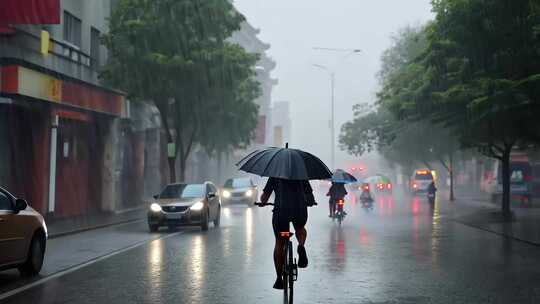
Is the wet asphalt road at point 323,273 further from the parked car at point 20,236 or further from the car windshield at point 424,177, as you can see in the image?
the car windshield at point 424,177

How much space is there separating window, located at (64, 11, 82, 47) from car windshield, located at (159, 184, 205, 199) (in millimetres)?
8146

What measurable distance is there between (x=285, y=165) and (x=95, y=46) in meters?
23.5

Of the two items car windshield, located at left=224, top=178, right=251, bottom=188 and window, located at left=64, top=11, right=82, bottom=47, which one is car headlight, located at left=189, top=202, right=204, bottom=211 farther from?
car windshield, located at left=224, top=178, right=251, bottom=188

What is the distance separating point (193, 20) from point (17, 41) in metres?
9.24

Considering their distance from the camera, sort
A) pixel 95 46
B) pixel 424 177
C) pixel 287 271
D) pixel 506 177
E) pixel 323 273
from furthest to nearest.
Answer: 1. pixel 424 177
2. pixel 95 46
3. pixel 506 177
4. pixel 323 273
5. pixel 287 271

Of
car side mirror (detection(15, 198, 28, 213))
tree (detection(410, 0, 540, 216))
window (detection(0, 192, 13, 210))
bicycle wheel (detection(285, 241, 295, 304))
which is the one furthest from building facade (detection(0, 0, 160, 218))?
bicycle wheel (detection(285, 241, 295, 304))

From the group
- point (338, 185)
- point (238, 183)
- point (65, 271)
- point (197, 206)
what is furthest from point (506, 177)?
point (238, 183)

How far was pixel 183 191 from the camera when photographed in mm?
22359

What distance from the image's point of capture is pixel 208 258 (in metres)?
13.6

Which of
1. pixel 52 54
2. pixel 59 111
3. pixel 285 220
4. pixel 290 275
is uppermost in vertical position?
pixel 52 54

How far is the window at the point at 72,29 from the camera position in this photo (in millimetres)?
27016

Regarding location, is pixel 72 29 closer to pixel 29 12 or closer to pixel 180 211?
pixel 29 12

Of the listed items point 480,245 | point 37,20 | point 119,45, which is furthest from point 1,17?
point 480,245

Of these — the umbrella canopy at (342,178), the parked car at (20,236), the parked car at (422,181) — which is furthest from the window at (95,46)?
the parked car at (422,181)
